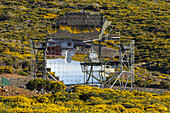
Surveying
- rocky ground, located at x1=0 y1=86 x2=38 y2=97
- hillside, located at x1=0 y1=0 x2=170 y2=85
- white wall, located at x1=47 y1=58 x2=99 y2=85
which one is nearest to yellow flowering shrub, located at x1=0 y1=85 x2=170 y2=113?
rocky ground, located at x1=0 y1=86 x2=38 y2=97

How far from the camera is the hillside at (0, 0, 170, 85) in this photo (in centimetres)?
5741

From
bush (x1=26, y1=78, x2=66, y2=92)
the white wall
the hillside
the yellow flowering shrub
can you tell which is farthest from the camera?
the hillside

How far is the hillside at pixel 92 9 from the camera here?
57406mm

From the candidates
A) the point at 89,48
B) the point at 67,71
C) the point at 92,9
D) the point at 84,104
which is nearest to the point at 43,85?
the point at 67,71

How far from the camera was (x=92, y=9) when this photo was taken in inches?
3366

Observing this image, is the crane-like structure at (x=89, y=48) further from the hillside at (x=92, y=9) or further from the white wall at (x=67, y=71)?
the hillside at (x=92, y=9)

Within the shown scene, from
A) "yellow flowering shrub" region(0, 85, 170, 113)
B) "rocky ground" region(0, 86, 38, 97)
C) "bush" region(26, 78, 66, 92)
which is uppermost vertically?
Result: "yellow flowering shrub" region(0, 85, 170, 113)

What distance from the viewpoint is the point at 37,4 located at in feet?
290

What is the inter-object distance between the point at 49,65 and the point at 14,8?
5186 centimetres

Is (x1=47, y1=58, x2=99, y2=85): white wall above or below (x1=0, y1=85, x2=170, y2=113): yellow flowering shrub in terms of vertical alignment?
below

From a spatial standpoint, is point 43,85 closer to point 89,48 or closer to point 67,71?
point 67,71

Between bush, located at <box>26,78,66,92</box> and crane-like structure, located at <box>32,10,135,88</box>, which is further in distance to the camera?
crane-like structure, located at <box>32,10,135,88</box>

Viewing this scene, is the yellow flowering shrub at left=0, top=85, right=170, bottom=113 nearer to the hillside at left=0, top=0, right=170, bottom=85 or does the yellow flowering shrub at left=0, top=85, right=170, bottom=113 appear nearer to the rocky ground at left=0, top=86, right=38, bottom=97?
the rocky ground at left=0, top=86, right=38, bottom=97

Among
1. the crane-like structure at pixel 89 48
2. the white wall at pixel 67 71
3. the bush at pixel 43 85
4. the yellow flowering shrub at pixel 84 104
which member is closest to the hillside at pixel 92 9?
the crane-like structure at pixel 89 48
